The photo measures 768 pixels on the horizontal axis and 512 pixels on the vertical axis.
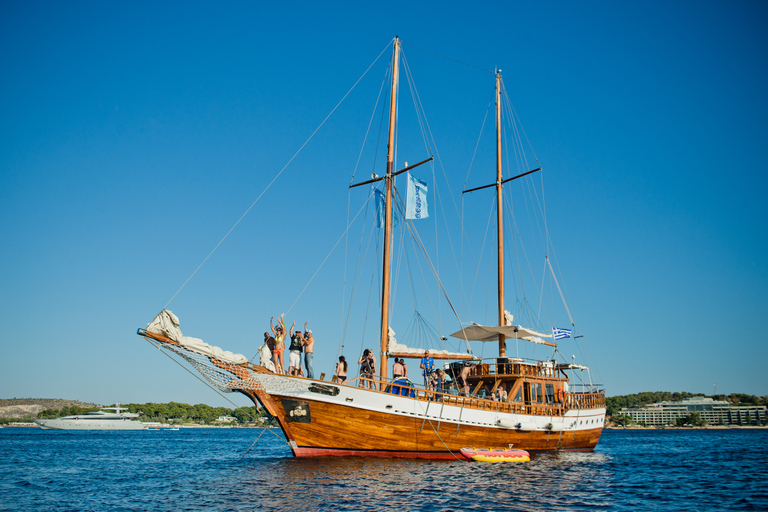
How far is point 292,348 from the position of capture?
24.0 metres

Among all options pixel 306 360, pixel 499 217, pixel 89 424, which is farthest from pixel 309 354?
pixel 89 424

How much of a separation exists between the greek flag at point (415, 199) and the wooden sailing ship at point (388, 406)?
2.97 ft

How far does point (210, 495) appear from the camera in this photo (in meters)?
17.5

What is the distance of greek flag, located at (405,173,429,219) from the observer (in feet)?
93.4

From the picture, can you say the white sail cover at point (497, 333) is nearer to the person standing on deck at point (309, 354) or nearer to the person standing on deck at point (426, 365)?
the person standing on deck at point (426, 365)

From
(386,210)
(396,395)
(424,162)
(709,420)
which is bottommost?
(709,420)

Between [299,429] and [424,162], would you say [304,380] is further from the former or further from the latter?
[424,162]

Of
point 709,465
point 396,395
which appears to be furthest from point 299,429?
point 709,465

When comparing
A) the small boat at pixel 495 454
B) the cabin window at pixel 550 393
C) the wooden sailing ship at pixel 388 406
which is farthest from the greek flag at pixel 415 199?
the cabin window at pixel 550 393

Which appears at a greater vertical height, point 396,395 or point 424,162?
point 424,162

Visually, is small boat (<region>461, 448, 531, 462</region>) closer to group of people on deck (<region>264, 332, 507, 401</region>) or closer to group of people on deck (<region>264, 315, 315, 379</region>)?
group of people on deck (<region>264, 332, 507, 401</region>)

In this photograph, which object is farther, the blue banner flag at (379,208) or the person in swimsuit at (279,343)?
the blue banner flag at (379,208)

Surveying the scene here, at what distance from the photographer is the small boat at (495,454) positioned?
82.8 ft

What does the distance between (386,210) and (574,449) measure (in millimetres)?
20158
